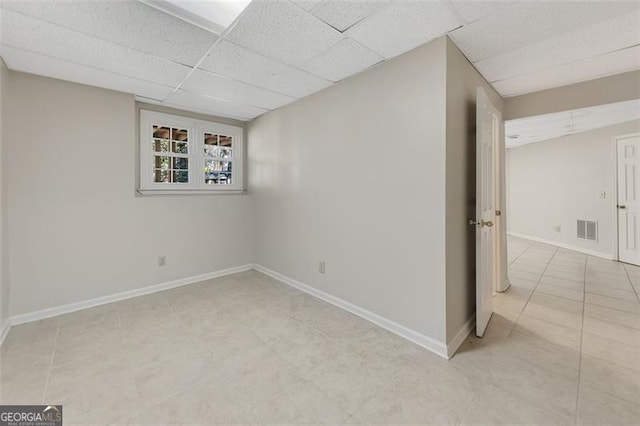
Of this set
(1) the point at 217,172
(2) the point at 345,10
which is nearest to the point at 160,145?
(1) the point at 217,172

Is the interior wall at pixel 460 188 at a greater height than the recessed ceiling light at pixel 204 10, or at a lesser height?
lesser

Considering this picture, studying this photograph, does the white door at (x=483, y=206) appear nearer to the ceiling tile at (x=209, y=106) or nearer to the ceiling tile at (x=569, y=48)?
the ceiling tile at (x=569, y=48)

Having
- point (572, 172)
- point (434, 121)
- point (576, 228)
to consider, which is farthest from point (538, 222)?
point (434, 121)

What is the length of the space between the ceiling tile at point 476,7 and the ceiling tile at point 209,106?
2824 mm

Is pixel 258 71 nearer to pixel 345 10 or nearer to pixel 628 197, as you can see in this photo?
pixel 345 10

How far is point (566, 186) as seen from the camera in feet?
19.7

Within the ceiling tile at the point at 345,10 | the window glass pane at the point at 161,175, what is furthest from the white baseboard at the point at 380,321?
the ceiling tile at the point at 345,10

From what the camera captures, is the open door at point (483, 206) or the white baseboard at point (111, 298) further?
the white baseboard at point (111, 298)

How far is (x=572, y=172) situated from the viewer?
5812mm

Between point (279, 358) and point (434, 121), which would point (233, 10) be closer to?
point (434, 121)

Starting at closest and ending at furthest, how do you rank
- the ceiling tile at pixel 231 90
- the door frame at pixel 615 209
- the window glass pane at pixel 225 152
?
the ceiling tile at pixel 231 90 → the window glass pane at pixel 225 152 → the door frame at pixel 615 209

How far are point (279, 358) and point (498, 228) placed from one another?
119 inches

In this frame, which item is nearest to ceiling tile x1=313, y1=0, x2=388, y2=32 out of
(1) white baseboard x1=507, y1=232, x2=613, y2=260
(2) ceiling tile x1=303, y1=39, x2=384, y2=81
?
(2) ceiling tile x1=303, y1=39, x2=384, y2=81

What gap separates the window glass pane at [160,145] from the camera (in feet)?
12.5
